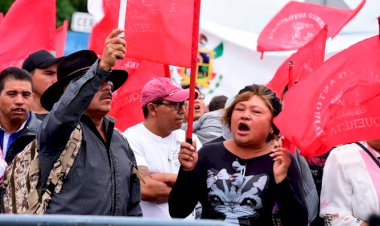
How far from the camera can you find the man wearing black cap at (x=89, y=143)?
5484 mm

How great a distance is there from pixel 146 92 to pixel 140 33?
0.62 m

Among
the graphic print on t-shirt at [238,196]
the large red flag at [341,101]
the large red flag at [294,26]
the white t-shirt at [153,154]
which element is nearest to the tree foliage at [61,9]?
the large red flag at [294,26]

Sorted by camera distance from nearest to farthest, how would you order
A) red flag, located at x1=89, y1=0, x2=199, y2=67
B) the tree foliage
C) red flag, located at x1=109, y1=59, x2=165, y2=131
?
red flag, located at x1=89, y1=0, x2=199, y2=67 → red flag, located at x1=109, y1=59, x2=165, y2=131 → the tree foliage

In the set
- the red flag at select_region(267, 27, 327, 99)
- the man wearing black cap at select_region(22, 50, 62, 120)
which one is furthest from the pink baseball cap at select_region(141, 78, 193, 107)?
the man wearing black cap at select_region(22, 50, 62, 120)

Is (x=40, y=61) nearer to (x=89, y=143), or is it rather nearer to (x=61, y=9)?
(x=89, y=143)

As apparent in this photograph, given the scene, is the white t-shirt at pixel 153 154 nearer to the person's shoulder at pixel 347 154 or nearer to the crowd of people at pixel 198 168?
the crowd of people at pixel 198 168

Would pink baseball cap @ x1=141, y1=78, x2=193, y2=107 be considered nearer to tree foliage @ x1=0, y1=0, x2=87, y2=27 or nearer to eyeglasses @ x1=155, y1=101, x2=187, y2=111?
eyeglasses @ x1=155, y1=101, x2=187, y2=111

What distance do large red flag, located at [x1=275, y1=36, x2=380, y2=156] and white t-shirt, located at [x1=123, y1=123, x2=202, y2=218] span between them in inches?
43.0

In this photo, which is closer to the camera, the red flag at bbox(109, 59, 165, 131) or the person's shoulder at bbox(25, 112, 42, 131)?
the person's shoulder at bbox(25, 112, 42, 131)

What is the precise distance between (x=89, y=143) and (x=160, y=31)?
140 cm

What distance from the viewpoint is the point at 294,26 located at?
10164mm

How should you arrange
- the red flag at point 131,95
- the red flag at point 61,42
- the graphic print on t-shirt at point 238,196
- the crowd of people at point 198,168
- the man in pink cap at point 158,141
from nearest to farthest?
the crowd of people at point 198,168 < the graphic print on t-shirt at point 238,196 < the man in pink cap at point 158,141 < the red flag at point 131,95 < the red flag at point 61,42

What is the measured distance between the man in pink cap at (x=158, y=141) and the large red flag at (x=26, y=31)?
2467 millimetres

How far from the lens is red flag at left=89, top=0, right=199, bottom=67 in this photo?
22.0 feet
